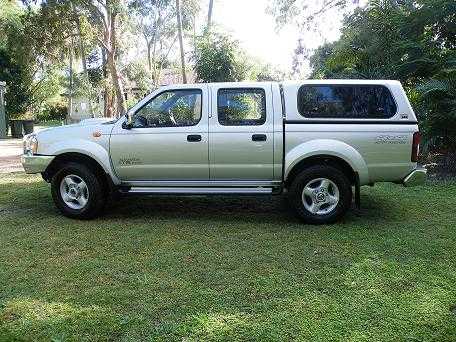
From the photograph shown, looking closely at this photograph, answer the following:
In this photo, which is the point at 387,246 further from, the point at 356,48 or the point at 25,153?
the point at 356,48

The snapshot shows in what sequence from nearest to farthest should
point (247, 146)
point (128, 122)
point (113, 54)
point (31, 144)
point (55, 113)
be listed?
point (247, 146), point (128, 122), point (31, 144), point (113, 54), point (55, 113)

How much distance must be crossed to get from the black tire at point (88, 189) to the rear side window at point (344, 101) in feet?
9.48

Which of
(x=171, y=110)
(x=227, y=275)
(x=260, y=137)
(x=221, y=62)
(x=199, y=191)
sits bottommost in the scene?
(x=227, y=275)

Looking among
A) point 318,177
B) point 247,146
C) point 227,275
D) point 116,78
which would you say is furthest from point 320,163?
point 116,78

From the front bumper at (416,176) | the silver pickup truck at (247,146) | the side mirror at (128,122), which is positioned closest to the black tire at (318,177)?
the silver pickup truck at (247,146)

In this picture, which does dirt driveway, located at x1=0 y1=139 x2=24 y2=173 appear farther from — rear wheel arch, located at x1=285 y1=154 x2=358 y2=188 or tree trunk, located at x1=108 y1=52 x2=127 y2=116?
rear wheel arch, located at x1=285 y1=154 x2=358 y2=188

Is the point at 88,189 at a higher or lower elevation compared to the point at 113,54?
lower

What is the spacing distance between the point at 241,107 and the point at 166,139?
108 cm

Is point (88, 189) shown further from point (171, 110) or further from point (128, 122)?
point (171, 110)

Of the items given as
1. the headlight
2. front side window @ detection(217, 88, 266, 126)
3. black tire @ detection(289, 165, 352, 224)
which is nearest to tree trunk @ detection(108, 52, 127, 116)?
the headlight

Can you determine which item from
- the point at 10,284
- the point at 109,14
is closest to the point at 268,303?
the point at 10,284

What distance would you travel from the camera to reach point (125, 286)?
3.89 meters

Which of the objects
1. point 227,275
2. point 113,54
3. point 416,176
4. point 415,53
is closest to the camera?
point 227,275

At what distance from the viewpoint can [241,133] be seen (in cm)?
566
